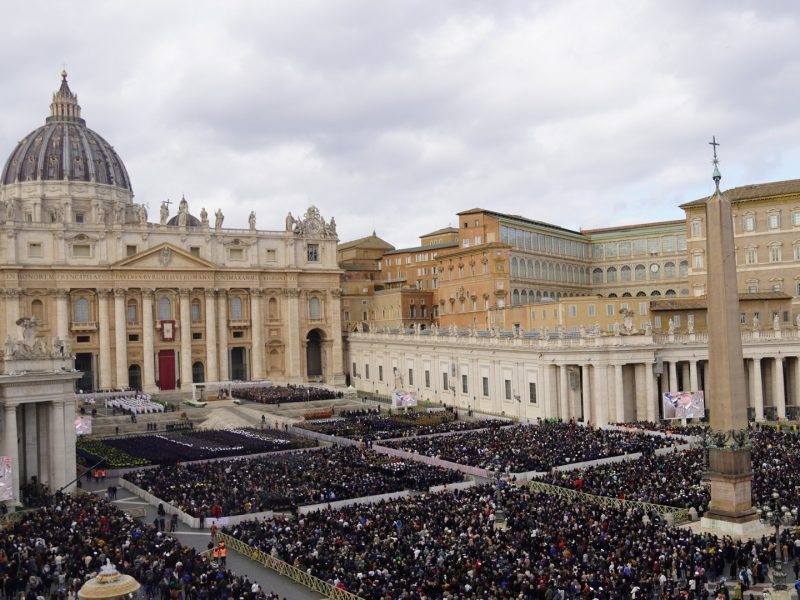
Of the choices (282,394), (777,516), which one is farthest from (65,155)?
(777,516)

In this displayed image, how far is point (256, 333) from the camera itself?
83.4 m

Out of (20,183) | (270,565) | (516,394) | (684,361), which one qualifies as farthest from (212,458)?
(20,183)

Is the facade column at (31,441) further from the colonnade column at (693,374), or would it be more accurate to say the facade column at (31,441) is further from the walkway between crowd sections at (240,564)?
the colonnade column at (693,374)

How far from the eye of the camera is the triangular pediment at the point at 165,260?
7656cm

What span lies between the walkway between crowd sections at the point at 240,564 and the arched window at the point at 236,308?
160 ft

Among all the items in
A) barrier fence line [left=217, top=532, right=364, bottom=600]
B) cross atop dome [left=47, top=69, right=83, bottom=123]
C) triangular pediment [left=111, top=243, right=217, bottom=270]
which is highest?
cross atop dome [left=47, top=69, right=83, bottom=123]

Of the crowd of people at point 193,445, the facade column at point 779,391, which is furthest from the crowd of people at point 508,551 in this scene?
the facade column at point 779,391

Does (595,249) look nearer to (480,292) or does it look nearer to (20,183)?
(480,292)

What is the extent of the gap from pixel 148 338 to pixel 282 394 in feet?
53.3

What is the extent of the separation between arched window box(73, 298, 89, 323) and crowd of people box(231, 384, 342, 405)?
49.8 ft

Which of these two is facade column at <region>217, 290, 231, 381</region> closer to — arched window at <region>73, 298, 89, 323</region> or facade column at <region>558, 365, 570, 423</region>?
arched window at <region>73, 298, 89, 323</region>

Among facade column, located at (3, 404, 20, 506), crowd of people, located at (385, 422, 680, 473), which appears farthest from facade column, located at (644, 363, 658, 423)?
facade column, located at (3, 404, 20, 506)

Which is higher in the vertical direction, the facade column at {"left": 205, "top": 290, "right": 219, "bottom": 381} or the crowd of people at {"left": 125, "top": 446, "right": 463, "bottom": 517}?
the facade column at {"left": 205, "top": 290, "right": 219, "bottom": 381}

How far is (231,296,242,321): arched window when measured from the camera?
273 ft
